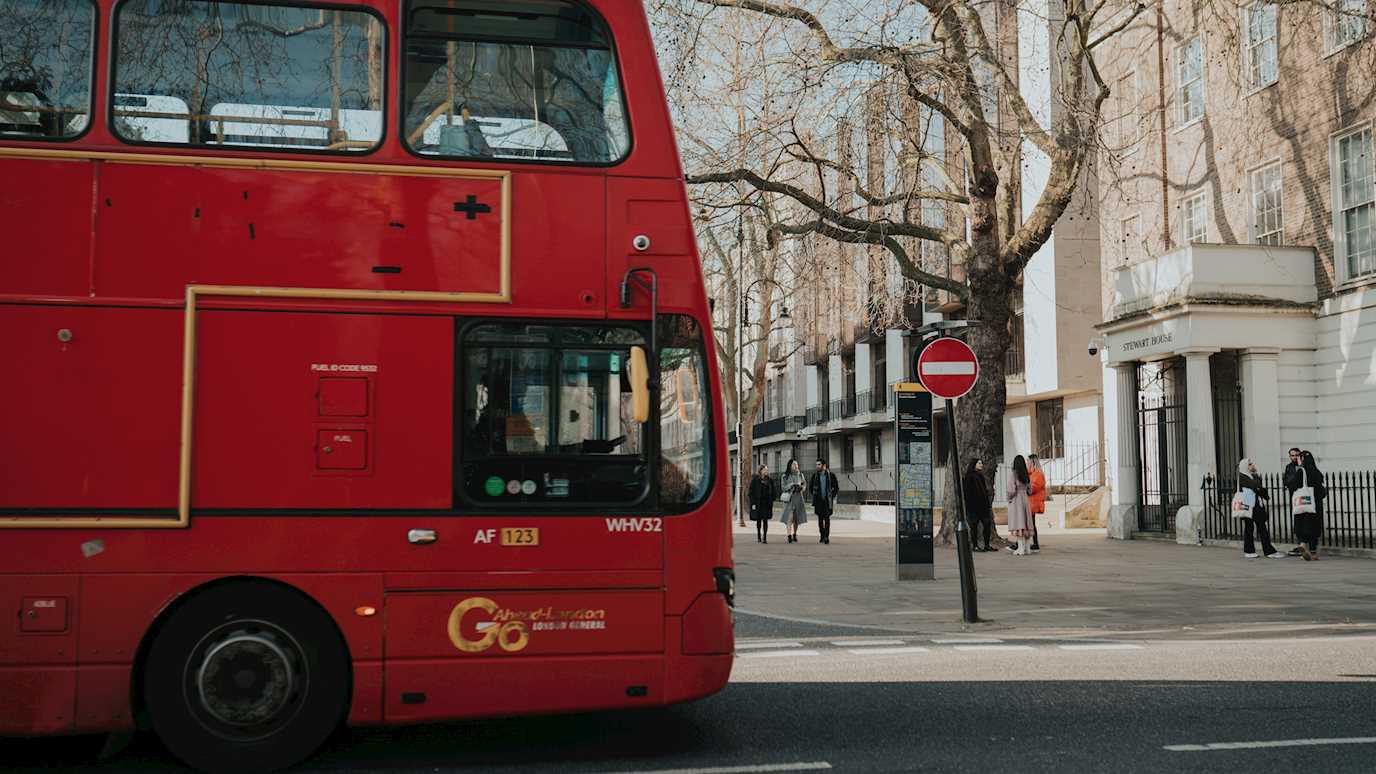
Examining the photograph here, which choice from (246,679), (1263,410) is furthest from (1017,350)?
(246,679)

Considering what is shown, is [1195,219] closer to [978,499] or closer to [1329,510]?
[1329,510]

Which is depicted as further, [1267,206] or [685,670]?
[1267,206]

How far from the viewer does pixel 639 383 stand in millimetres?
6652

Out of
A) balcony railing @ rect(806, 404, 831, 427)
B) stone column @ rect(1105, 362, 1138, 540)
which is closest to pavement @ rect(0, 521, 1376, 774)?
stone column @ rect(1105, 362, 1138, 540)

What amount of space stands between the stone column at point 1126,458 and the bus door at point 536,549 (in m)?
22.8

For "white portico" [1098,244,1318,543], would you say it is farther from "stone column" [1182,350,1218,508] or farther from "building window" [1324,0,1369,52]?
"building window" [1324,0,1369,52]

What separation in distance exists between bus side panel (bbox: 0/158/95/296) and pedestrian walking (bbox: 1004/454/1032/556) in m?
18.1

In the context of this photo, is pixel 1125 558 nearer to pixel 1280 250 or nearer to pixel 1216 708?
pixel 1280 250

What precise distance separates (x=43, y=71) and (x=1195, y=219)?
2612cm

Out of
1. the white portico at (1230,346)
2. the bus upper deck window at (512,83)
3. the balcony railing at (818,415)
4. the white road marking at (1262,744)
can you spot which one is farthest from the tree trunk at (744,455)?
the bus upper deck window at (512,83)

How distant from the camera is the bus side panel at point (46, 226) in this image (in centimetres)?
632

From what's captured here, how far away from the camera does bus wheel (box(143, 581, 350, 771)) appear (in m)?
6.22

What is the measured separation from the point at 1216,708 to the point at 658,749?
11.3 feet

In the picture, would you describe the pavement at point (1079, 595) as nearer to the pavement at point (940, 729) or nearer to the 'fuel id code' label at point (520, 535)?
the pavement at point (940, 729)
